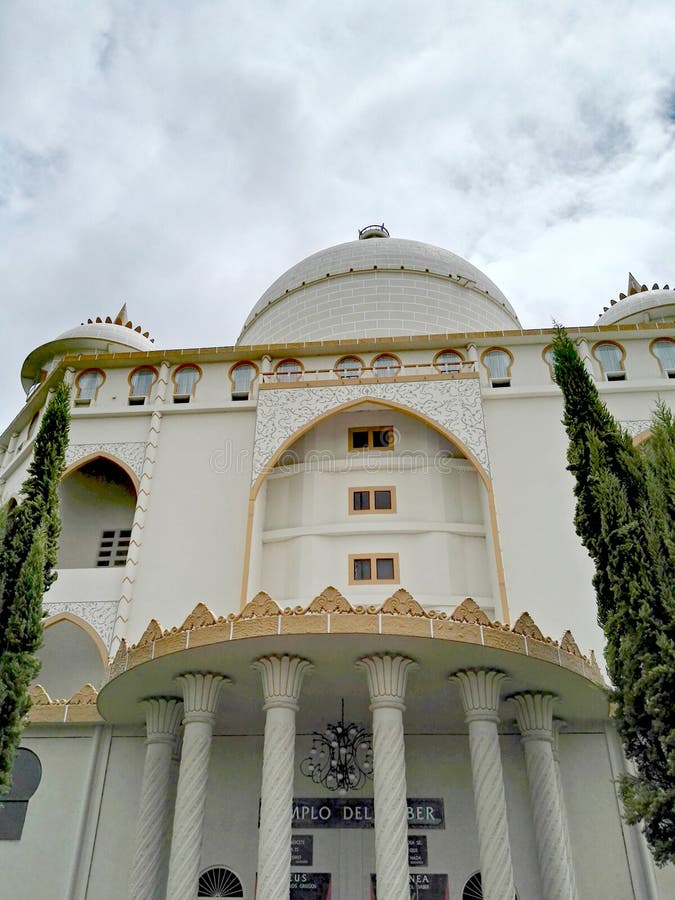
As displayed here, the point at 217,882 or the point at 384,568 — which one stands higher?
the point at 384,568

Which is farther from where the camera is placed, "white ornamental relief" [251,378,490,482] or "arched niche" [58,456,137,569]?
"arched niche" [58,456,137,569]

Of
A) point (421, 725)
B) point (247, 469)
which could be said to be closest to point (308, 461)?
point (247, 469)

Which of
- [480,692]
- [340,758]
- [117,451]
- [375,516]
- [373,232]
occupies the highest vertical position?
[373,232]

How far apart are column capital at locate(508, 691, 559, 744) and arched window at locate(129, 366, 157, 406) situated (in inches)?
422

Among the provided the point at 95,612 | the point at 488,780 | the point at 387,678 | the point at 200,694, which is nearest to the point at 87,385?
the point at 95,612

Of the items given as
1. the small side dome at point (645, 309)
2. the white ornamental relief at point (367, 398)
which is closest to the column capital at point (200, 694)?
the white ornamental relief at point (367, 398)

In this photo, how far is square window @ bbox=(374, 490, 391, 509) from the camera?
14.7 meters

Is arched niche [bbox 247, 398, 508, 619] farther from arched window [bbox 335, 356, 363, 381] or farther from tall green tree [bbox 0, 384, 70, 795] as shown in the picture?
tall green tree [bbox 0, 384, 70, 795]

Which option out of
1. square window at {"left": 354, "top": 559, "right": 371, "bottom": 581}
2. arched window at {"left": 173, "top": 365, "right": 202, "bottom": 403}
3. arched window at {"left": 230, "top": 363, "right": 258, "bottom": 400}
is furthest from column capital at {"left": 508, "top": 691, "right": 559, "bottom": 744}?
arched window at {"left": 173, "top": 365, "right": 202, "bottom": 403}

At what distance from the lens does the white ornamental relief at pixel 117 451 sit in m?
15.4

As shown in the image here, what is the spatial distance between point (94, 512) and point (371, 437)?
6.53 meters

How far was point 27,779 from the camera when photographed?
10.8 meters

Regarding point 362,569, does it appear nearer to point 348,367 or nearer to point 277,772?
point 348,367

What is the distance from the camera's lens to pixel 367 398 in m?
15.2
